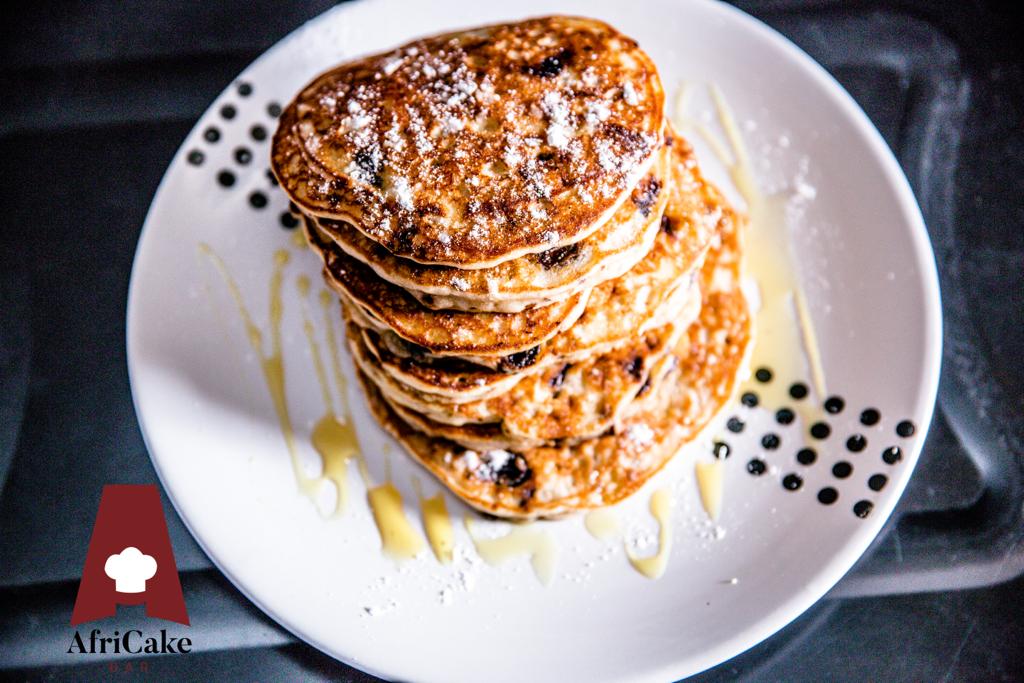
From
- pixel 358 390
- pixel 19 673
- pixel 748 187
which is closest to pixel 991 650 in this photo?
pixel 748 187

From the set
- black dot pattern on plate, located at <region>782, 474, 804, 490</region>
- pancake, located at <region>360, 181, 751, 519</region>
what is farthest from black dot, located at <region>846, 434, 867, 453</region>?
pancake, located at <region>360, 181, 751, 519</region>

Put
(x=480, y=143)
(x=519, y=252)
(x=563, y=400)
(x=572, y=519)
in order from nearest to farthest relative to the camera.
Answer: (x=519, y=252)
(x=480, y=143)
(x=563, y=400)
(x=572, y=519)

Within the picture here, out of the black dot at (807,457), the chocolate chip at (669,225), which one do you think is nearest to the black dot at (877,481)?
the black dot at (807,457)

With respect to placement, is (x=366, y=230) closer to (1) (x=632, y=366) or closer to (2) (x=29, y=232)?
(1) (x=632, y=366)

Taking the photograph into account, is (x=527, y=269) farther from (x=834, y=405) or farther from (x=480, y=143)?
(x=834, y=405)

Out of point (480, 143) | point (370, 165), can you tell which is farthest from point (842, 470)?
point (370, 165)

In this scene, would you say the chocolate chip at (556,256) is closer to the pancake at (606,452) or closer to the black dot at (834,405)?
the pancake at (606,452)

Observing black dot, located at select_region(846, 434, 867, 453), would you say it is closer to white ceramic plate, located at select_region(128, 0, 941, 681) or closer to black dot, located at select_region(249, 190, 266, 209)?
white ceramic plate, located at select_region(128, 0, 941, 681)

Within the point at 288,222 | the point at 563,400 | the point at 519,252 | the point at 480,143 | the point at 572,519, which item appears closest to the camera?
the point at 519,252
